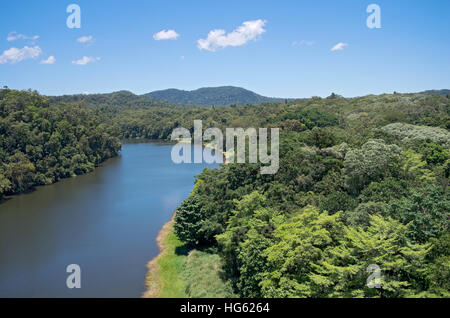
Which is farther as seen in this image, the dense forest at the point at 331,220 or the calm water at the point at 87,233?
the calm water at the point at 87,233

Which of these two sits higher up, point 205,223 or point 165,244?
point 205,223

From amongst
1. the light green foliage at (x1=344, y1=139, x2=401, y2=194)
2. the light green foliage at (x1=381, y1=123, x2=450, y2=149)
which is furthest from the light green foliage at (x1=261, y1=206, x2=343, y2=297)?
the light green foliage at (x1=381, y1=123, x2=450, y2=149)

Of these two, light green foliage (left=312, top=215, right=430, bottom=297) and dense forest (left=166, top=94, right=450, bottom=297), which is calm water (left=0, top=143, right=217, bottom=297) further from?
light green foliage (left=312, top=215, right=430, bottom=297)

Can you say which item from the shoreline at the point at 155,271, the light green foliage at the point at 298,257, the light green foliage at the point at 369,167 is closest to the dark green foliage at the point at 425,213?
the light green foliage at the point at 298,257

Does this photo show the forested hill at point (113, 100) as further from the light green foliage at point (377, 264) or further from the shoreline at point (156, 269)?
the light green foliage at point (377, 264)

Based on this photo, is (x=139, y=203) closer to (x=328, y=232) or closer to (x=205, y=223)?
(x=205, y=223)

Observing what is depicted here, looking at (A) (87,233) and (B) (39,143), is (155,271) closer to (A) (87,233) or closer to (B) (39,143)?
(A) (87,233)
